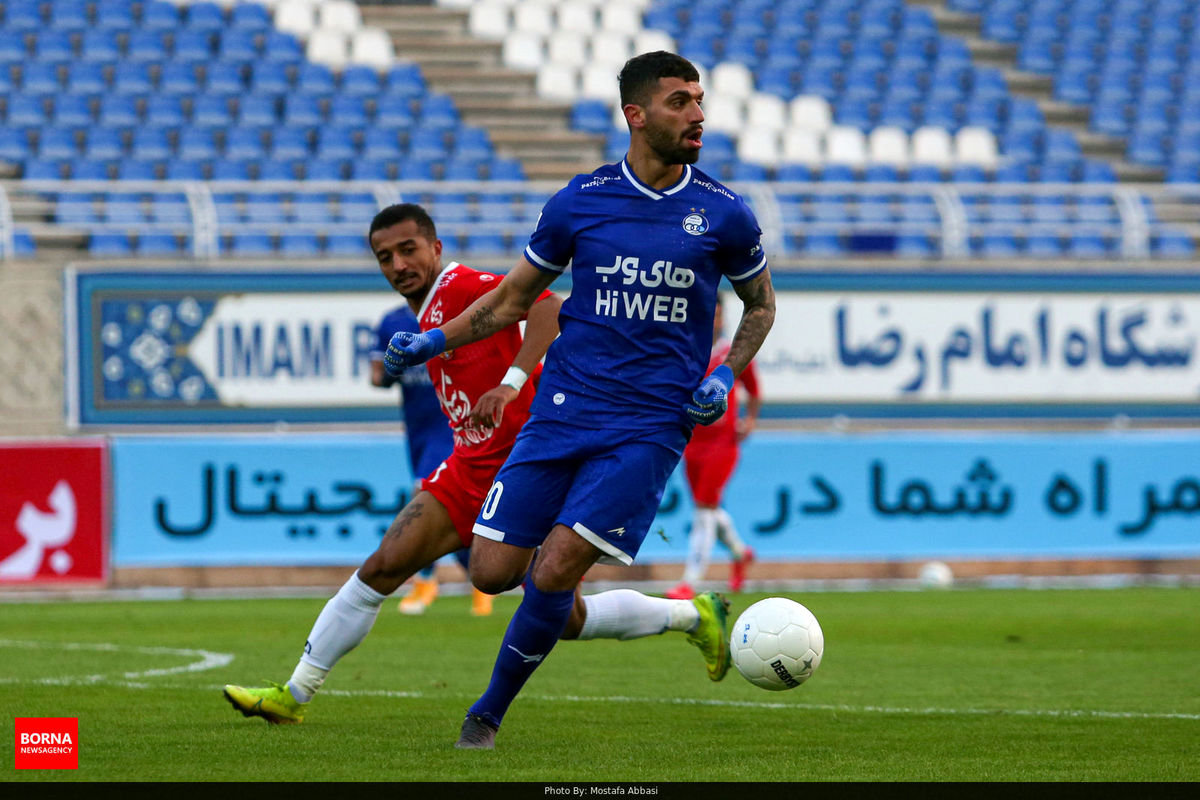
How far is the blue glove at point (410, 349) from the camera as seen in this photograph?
230 inches

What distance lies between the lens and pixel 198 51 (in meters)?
20.4

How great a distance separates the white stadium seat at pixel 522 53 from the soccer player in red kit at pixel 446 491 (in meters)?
16.1

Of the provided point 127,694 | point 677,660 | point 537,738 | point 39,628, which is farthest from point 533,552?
point 39,628

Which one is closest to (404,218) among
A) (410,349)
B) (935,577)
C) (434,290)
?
(434,290)

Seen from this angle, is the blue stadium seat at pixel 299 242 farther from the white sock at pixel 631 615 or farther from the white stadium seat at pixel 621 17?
the white sock at pixel 631 615

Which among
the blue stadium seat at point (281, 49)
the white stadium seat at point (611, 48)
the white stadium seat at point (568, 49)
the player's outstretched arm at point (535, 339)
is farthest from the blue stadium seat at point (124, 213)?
the player's outstretched arm at point (535, 339)

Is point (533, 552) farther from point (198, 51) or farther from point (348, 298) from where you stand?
point (198, 51)

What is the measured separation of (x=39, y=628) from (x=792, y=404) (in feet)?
→ 25.0

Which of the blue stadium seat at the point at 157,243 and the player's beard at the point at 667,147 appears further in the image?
the blue stadium seat at the point at 157,243

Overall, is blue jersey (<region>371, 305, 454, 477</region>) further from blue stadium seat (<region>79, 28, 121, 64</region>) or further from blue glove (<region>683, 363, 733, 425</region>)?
blue stadium seat (<region>79, 28, 121, 64</region>)

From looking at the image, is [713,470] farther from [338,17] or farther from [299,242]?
[338,17]

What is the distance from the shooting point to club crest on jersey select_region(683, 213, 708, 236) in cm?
582

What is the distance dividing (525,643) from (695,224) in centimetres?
147

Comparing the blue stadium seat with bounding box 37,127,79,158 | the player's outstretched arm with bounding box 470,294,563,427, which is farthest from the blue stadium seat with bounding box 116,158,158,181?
the player's outstretched arm with bounding box 470,294,563,427
